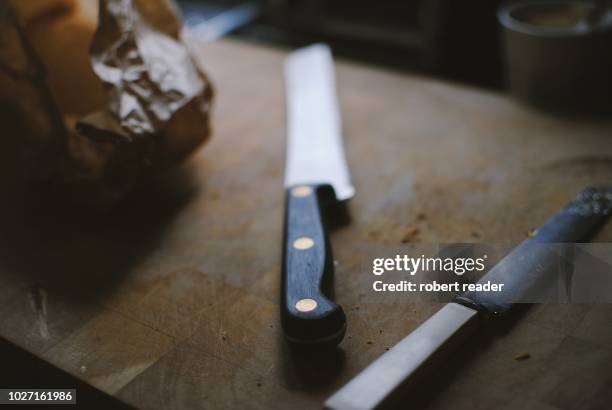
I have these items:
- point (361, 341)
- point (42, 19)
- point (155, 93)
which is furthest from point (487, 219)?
point (42, 19)

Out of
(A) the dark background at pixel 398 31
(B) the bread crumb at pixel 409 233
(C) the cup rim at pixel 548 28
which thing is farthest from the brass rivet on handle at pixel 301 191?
(A) the dark background at pixel 398 31

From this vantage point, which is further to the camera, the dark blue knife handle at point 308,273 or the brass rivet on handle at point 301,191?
the brass rivet on handle at point 301,191

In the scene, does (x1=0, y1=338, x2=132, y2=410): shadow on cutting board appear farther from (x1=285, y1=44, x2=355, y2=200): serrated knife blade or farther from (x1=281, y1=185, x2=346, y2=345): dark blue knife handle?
(x1=285, y1=44, x2=355, y2=200): serrated knife blade

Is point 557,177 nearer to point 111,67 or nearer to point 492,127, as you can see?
point 492,127

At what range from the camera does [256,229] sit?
0.75 m

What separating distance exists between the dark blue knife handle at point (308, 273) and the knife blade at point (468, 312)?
0.18 ft

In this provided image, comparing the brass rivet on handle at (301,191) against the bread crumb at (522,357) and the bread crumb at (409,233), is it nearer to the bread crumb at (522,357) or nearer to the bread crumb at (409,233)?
the bread crumb at (409,233)

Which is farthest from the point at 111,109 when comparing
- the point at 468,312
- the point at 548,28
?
the point at 548,28

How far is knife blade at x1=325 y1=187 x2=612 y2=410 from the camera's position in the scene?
454 millimetres

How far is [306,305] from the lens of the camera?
1.70 ft

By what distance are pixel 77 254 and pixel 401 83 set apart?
2.07 ft

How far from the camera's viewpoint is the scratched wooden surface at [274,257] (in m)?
0.52

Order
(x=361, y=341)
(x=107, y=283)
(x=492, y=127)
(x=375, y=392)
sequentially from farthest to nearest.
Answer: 1. (x=492, y=127)
2. (x=107, y=283)
3. (x=361, y=341)
4. (x=375, y=392)

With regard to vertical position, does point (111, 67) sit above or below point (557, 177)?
above
